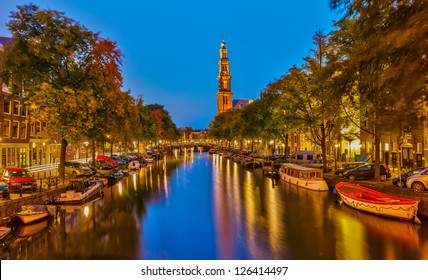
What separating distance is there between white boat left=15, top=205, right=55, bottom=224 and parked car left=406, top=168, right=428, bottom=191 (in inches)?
977

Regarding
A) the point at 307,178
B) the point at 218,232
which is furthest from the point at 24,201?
the point at 307,178

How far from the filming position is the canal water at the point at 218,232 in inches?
547

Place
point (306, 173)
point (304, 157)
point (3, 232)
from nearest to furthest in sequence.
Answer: point (3, 232) < point (306, 173) < point (304, 157)

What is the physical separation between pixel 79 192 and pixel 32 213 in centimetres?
683

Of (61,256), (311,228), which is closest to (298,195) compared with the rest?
(311,228)

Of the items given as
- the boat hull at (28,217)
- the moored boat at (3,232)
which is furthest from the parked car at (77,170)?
the moored boat at (3,232)

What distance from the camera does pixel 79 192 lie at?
25312 millimetres

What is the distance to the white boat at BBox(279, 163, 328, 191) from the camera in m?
30.6

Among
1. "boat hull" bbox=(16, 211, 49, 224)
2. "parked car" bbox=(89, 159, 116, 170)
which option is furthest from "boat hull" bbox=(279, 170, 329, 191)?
"parked car" bbox=(89, 159, 116, 170)

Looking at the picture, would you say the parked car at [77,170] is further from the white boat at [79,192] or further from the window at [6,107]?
the window at [6,107]

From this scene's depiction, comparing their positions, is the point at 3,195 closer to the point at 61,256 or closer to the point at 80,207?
the point at 80,207

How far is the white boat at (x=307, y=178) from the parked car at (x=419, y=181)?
26.9ft

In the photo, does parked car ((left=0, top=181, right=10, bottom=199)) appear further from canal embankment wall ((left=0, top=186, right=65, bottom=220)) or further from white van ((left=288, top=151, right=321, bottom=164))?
white van ((left=288, top=151, right=321, bottom=164))

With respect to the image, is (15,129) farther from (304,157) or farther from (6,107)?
(304,157)
